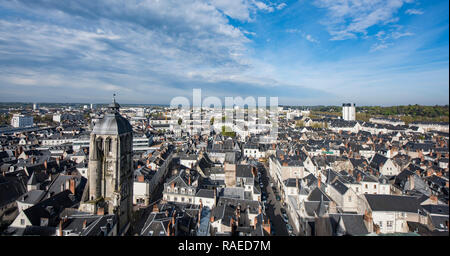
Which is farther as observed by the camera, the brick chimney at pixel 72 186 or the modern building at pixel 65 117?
the modern building at pixel 65 117

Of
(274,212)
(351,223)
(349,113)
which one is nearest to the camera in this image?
(351,223)

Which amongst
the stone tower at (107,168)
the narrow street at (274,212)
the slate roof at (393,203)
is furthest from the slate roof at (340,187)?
the stone tower at (107,168)

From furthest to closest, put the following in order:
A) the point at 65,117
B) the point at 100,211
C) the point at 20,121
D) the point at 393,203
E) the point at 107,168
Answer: the point at 65,117 → the point at 20,121 → the point at 393,203 → the point at 107,168 → the point at 100,211

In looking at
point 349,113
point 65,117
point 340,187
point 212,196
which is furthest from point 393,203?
point 65,117

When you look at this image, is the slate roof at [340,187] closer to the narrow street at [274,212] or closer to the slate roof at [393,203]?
the slate roof at [393,203]

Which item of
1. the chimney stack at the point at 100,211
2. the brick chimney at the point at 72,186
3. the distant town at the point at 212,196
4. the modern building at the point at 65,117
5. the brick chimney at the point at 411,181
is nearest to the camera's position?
the distant town at the point at 212,196

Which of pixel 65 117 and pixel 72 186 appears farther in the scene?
pixel 65 117

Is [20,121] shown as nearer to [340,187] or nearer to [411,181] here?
[340,187]

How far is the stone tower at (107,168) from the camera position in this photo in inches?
599

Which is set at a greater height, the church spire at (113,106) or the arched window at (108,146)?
the church spire at (113,106)

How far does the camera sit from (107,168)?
15.6m
